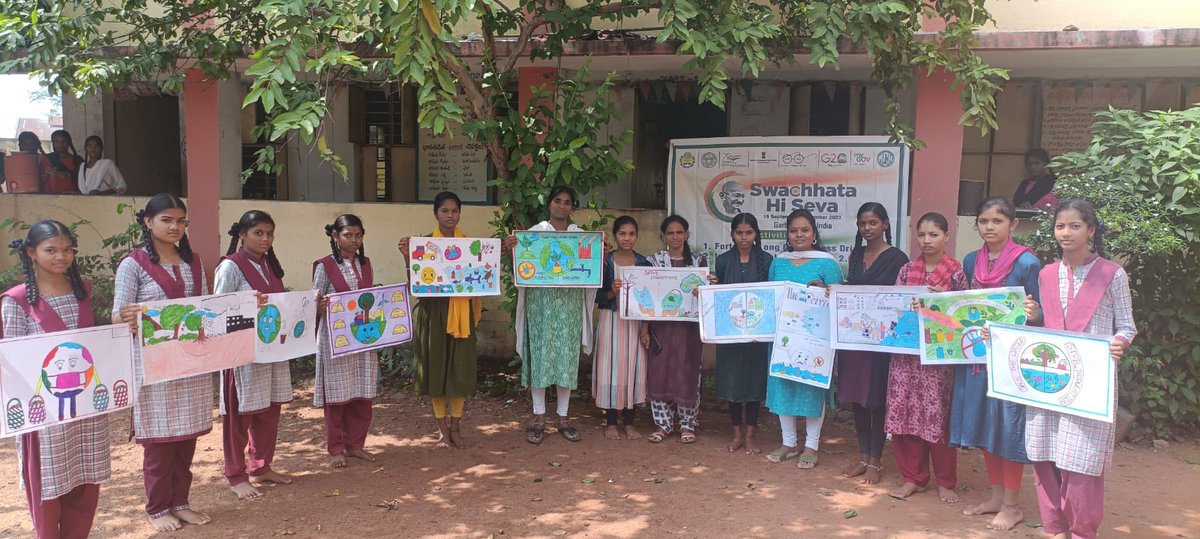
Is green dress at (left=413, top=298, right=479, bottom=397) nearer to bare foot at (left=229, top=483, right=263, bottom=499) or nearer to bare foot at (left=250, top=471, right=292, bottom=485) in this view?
bare foot at (left=250, top=471, right=292, bottom=485)

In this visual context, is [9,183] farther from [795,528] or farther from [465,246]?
[795,528]

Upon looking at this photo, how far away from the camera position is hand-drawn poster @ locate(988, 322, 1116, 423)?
3352 mm

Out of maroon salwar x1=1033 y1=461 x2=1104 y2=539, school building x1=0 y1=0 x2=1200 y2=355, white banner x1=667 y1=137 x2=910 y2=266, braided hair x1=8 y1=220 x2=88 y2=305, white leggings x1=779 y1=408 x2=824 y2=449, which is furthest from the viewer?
white banner x1=667 y1=137 x2=910 y2=266

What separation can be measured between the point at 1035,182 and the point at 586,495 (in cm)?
548

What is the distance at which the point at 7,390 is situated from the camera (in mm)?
3062

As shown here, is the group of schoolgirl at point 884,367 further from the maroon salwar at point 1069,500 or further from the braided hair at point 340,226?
the braided hair at point 340,226

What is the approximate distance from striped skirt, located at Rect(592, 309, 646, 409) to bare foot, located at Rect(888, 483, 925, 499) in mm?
1708

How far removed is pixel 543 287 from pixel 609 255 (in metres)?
0.50

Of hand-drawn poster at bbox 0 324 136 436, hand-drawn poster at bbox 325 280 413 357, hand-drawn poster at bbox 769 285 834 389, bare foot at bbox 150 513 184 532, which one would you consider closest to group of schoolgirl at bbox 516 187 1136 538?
hand-drawn poster at bbox 769 285 834 389

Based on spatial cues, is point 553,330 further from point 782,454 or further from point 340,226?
point 782,454

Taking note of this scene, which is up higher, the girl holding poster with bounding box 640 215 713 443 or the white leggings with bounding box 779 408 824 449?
the girl holding poster with bounding box 640 215 713 443

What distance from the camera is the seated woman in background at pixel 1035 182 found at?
24.0 feet

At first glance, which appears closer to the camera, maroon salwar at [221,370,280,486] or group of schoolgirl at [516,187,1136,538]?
group of schoolgirl at [516,187,1136,538]

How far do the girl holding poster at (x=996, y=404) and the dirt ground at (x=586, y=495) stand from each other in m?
0.18
